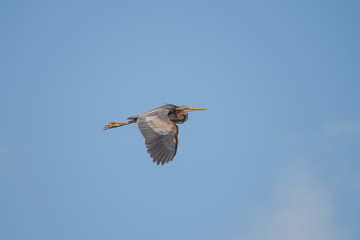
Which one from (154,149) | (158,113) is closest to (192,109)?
(158,113)

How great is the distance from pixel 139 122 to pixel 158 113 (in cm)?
111

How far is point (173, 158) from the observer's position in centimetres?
1864

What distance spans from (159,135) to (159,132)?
0.63 feet

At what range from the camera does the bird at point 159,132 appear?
1870cm

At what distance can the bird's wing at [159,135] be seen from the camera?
735 inches

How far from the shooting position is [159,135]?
63.7 ft

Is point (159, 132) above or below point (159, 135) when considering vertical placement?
above

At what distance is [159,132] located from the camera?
64.2ft

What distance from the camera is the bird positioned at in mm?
18703

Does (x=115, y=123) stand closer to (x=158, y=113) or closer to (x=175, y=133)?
(x=158, y=113)

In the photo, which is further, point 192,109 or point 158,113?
point 192,109

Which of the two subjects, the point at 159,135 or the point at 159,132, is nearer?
the point at 159,135

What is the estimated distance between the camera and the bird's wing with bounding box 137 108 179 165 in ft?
61.3

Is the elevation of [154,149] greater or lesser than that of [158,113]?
lesser
